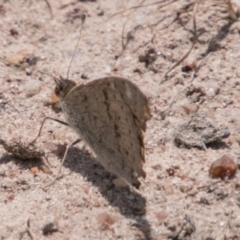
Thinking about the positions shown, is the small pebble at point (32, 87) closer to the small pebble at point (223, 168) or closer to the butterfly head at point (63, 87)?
the butterfly head at point (63, 87)

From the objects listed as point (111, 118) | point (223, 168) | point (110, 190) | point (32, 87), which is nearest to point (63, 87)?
point (32, 87)

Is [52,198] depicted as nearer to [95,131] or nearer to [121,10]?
[95,131]

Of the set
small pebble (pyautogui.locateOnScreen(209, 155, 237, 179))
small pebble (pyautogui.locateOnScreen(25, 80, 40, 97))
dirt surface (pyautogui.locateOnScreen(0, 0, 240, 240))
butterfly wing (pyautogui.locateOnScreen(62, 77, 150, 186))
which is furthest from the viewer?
small pebble (pyautogui.locateOnScreen(25, 80, 40, 97))

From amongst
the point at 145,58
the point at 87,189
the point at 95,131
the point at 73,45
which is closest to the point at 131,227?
the point at 87,189

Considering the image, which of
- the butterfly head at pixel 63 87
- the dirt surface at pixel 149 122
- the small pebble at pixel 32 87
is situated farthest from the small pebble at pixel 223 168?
the small pebble at pixel 32 87

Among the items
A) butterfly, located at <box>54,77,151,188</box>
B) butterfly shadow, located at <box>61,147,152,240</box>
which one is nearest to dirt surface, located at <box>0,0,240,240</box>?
butterfly shadow, located at <box>61,147,152,240</box>

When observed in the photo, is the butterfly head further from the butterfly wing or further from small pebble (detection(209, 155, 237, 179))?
small pebble (detection(209, 155, 237, 179))
